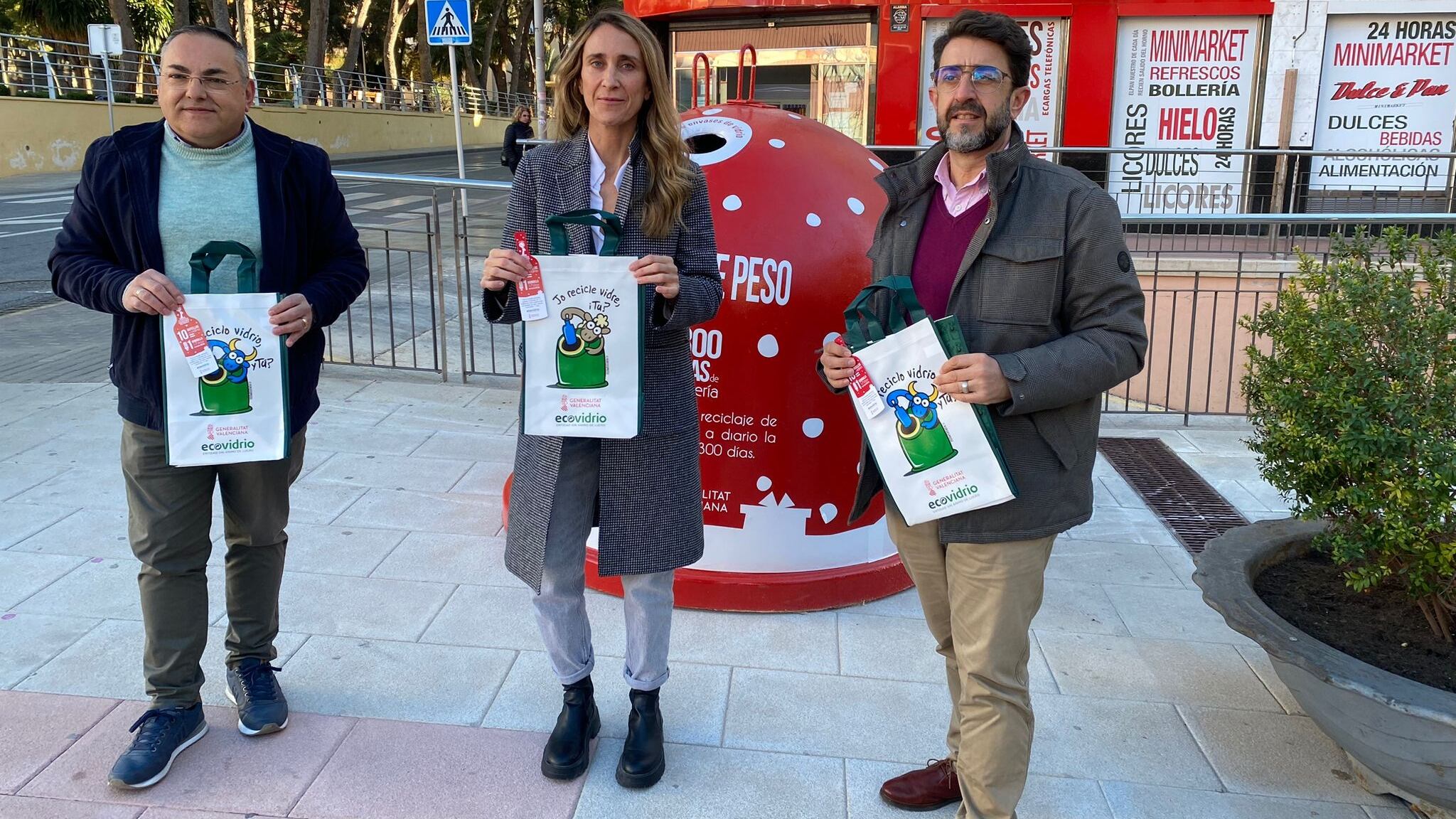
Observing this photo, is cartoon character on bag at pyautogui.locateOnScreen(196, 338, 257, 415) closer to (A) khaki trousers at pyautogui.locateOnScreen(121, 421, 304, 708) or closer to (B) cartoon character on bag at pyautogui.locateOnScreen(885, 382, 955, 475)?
(A) khaki trousers at pyautogui.locateOnScreen(121, 421, 304, 708)

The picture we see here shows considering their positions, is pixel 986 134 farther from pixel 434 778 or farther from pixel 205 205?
pixel 434 778

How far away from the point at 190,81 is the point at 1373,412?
3.00 metres

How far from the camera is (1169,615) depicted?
13.0 feet

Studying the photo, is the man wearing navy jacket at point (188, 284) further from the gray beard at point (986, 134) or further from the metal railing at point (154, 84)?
the metal railing at point (154, 84)

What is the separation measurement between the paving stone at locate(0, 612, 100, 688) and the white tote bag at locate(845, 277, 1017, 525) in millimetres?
2743

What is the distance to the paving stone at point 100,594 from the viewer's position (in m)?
3.71

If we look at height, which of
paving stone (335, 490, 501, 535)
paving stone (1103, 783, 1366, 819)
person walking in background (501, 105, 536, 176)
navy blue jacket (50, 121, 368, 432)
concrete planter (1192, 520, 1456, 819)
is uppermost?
person walking in background (501, 105, 536, 176)

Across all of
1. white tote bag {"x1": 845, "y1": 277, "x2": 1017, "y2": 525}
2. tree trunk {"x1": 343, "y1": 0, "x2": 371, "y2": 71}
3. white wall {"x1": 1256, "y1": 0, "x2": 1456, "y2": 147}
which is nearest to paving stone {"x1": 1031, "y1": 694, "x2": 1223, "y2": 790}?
white tote bag {"x1": 845, "y1": 277, "x2": 1017, "y2": 525}

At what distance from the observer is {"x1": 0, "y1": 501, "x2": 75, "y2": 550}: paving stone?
4.31 m

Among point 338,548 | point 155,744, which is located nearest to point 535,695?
point 155,744

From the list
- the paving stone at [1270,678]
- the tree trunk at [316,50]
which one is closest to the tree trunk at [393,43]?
the tree trunk at [316,50]

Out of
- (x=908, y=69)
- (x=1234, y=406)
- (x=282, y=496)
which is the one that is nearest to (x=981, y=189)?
(x=282, y=496)

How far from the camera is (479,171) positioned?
88.0 ft

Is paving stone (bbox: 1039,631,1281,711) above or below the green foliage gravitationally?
below
